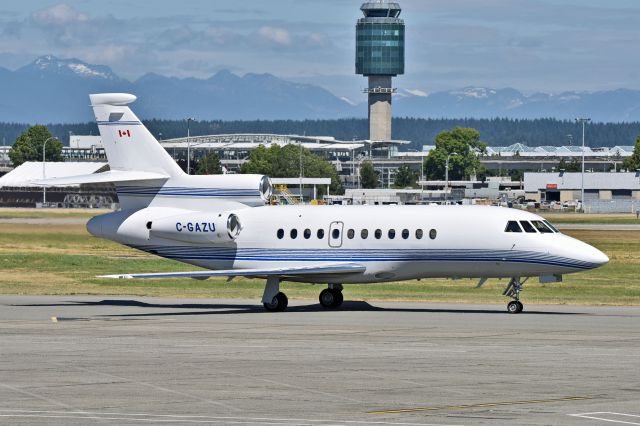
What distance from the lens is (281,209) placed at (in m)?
42.2

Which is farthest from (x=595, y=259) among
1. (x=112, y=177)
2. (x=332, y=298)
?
(x=112, y=177)

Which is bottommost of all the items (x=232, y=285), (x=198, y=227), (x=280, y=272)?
(x=232, y=285)

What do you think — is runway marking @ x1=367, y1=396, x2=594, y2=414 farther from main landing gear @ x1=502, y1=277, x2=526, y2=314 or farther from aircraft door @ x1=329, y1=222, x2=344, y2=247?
aircraft door @ x1=329, y1=222, x2=344, y2=247

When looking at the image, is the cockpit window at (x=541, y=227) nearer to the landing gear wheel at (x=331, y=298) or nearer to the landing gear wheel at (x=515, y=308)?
the landing gear wheel at (x=515, y=308)

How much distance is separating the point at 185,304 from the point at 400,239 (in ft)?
26.2

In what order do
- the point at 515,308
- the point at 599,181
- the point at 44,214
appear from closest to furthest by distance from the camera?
the point at 515,308 → the point at 44,214 → the point at 599,181

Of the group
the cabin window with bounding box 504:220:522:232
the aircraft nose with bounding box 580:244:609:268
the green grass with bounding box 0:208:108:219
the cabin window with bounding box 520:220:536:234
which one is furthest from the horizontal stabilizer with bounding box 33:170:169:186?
the green grass with bounding box 0:208:108:219

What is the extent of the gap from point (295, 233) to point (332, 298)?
2.39 m

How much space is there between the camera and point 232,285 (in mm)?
51500

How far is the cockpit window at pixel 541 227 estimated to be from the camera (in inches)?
1535

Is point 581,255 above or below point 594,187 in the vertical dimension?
below

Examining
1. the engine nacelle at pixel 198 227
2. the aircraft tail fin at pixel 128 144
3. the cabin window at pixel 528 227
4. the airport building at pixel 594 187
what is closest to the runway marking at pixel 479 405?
the cabin window at pixel 528 227

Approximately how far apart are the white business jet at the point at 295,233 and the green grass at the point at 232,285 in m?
4.95

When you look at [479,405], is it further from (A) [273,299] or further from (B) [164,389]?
(A) [273,299]
